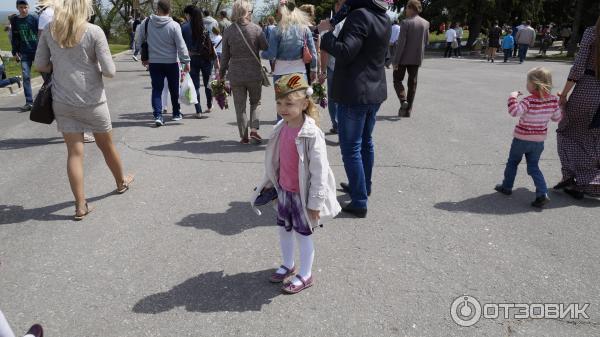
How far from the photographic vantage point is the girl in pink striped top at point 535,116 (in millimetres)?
4520

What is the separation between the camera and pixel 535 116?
15.0ft

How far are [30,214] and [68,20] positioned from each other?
1789 millimetres

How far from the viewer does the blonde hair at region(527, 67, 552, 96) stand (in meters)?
4.48

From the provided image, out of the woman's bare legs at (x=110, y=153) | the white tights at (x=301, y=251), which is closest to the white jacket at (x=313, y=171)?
the white tights at (x=301, y=251)

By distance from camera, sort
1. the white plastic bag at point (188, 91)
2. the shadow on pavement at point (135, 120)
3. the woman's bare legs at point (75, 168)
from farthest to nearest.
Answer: the shadow on pavement at point (135, 120) → the white plastic bag at point (188, 91) → the woman's bare legs at point (75, 168)

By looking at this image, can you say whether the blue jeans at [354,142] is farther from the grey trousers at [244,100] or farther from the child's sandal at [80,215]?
the grey trousers at [244,100]

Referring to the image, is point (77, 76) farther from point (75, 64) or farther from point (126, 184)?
point (126, 184)

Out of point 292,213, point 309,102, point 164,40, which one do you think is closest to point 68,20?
point 309,102

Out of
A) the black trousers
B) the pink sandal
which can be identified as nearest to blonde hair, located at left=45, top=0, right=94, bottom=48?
the pink sandal

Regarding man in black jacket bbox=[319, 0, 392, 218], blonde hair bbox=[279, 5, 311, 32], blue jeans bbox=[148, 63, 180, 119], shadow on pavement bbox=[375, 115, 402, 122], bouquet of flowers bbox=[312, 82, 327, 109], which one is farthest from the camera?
shadow on pavement bbox=[375, 115, 402, 122]

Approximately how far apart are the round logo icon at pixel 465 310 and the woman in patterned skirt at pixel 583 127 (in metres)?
2.49

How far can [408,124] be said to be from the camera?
830cm

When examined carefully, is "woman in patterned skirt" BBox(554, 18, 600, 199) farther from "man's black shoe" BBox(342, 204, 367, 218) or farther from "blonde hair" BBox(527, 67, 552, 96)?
"man's black shoe" BBox(342, 204, 367, 218)

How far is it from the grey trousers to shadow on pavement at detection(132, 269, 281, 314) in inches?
142
